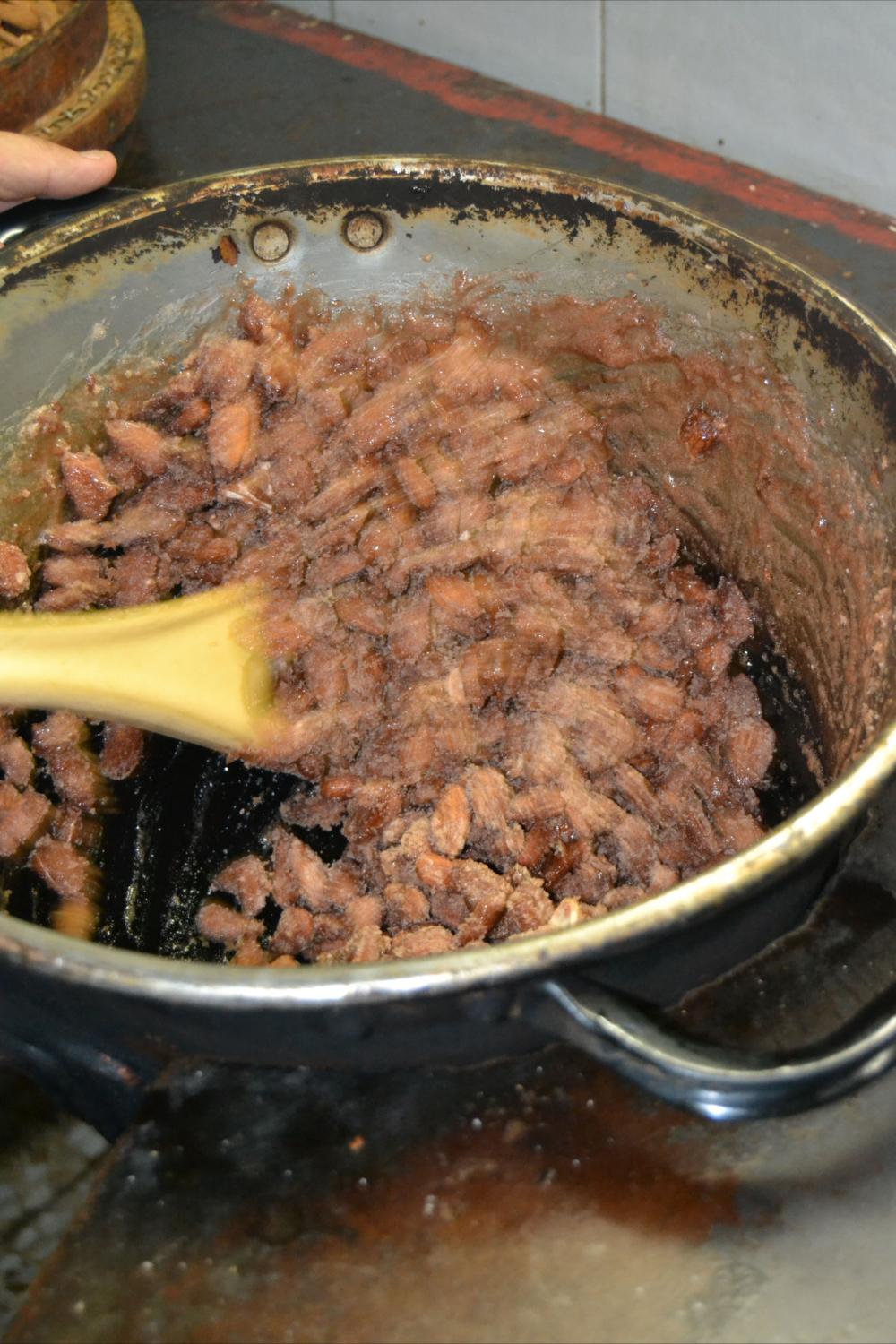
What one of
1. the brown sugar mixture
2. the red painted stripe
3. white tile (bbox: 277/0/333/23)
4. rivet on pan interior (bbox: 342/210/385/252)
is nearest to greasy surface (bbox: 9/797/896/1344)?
the brown sugar mixture

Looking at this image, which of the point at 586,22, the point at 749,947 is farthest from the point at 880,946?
the point at 586,22

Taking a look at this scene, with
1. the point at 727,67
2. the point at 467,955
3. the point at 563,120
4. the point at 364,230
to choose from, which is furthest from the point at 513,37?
the point at 467,955

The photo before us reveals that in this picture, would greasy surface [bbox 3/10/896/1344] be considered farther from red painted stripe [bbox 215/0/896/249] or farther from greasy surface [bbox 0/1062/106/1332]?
red painted stripe [bbox 215/0/896/249]

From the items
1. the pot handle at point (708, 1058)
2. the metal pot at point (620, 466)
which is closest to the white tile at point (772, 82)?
the metal pot at point (620, 466)

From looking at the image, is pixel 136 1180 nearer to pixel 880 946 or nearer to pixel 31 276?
pixel 880 946

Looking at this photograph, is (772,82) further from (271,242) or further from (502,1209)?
(502,1209)

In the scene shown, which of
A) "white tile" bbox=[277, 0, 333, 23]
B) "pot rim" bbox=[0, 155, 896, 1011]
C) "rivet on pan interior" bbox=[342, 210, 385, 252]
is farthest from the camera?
"white tile" bbox=[277, 0, 333, 23]

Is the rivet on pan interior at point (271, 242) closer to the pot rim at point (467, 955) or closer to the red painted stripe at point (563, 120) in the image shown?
the red painted stripe at point (563, 120)
